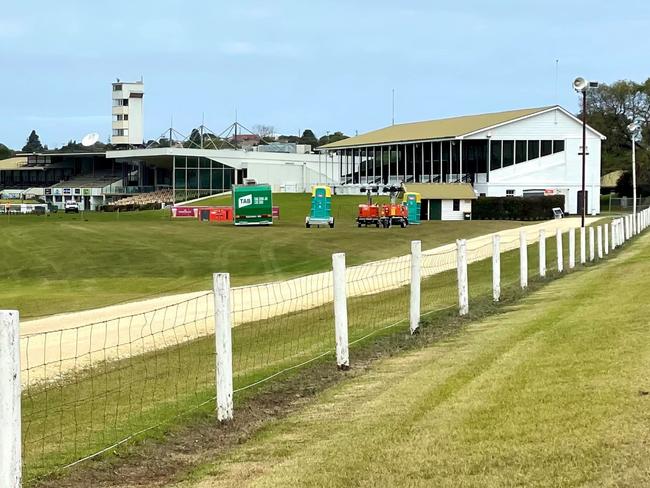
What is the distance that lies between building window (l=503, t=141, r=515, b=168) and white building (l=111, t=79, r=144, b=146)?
6531 centimetres

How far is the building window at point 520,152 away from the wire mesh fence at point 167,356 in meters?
58.8

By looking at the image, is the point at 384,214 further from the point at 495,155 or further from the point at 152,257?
the point at 495,155

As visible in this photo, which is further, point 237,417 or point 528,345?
point 528,345

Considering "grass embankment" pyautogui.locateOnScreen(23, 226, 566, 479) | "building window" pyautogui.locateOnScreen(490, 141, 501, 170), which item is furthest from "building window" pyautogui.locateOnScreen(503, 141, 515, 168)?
"grass embankment" pyautogui.locateOnScreen(23, 226, 566, 479)

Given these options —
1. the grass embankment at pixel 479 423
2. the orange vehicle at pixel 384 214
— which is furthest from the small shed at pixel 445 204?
the grass embankment at pixel 479 423

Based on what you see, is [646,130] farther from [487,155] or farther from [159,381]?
[159,381]

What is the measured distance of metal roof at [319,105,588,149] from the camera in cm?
8225

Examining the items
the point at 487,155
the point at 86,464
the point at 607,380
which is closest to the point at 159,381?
the point at 86,464

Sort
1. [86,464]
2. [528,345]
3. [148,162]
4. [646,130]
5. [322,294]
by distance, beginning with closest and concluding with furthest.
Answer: [86,464]
[528,345]
[322,294]
[646,130]
[148,162]

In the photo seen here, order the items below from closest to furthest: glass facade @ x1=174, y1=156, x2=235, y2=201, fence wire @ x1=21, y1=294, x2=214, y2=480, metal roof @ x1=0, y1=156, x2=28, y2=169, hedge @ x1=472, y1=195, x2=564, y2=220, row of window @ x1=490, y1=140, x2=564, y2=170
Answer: fence wire @ x1=21, y1=294, x2=214, y2=480 < hedge @ x1=472, y1=195, x2=564, y2=220 < row of window @ x1=490, y1=140, x2=564, y2=170 < glass facade @ x1=174, y1=156, x2=235, y2=201 < metal roof @ x1=0, y1=156, x2=28, y2=169

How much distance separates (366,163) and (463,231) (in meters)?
45.2

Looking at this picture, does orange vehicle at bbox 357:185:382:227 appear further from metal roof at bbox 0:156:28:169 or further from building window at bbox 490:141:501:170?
metal roof at bbox 0:156:28:169

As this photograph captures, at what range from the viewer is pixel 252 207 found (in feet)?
198

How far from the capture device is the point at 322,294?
22.4 metres
